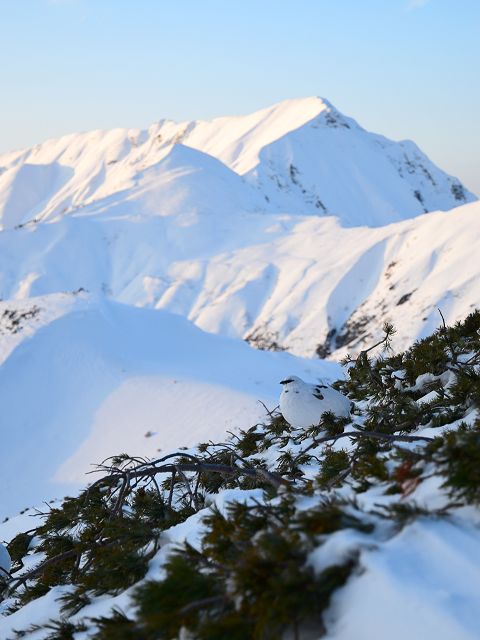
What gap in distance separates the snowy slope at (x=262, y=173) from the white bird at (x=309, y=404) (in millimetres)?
69113

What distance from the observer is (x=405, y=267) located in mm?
51844

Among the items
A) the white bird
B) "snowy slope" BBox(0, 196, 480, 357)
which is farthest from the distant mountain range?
the white bird

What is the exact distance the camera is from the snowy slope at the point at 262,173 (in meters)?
87.4

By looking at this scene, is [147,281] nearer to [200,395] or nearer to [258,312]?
[258,312]

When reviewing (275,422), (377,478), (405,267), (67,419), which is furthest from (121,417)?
(405,267)

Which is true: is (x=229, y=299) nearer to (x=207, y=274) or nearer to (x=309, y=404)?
(x=207, y=274)

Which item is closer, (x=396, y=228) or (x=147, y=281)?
(x=396, y=228)

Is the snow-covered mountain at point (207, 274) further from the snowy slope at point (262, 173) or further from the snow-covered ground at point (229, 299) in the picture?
the snowy slope at point (262, 173)

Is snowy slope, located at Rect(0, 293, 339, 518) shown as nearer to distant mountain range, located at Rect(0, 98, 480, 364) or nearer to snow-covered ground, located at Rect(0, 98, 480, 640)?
snow-covered ground, located at Rect(0, 98, 480, 640)

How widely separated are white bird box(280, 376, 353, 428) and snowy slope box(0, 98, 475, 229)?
227ft

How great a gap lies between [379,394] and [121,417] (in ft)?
36.5

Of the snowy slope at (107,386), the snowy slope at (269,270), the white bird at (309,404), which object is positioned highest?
the white bird at (309,404)

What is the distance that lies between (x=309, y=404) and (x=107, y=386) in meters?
12.6

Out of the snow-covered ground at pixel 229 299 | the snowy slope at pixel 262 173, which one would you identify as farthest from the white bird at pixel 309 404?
the snowy slope at pixel 262 173
